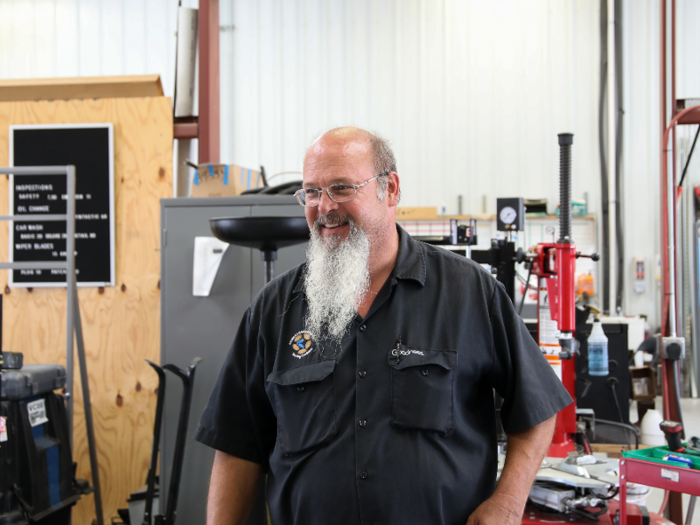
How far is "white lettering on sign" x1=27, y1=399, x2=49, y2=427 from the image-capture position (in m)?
2.56

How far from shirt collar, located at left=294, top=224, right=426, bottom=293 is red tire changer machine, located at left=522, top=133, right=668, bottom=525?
3.06 feet

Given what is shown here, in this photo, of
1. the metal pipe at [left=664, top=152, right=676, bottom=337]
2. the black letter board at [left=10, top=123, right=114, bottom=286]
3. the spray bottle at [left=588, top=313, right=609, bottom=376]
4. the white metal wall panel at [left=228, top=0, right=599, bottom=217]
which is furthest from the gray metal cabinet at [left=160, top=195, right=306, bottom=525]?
the white metal wall panel at [left=228, top=0, right=599, bottom=217]

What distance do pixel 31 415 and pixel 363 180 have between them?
202 centimetres

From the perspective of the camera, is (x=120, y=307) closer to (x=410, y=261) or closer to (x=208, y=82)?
(x=208, y=82)

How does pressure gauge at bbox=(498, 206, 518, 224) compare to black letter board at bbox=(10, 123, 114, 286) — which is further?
black letter board at bbox=(10, 123, 114, 286)

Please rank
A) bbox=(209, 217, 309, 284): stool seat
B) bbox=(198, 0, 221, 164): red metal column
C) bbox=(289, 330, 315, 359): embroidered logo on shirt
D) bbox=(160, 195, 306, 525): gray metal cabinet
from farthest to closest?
bbox=(198, 0, 221, 164): red metal column, bbox=(160, 195, 306, 525): gray metal cabinet, bbox=(209, 217, 309, 284): stool seat, bbox=(289, 330, 315, 359): embroidered logo on shirt

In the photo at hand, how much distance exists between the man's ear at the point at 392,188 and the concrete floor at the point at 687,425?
278 cm

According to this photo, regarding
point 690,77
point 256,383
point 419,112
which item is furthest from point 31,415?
point 690,77

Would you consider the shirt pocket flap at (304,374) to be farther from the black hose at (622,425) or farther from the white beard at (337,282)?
the black hose at (622,425)

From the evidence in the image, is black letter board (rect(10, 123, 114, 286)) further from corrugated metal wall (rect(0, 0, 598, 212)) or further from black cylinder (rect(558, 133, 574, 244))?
corrugated metal wall (rect(0, 0, 598, 212))

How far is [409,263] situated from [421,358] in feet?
0.81

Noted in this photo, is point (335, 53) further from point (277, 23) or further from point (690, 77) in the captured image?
point (690, 77)

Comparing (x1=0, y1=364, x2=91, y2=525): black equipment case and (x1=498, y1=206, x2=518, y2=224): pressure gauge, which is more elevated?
(x1=498, y1=206, x2=518, y2=224): pressure gauge

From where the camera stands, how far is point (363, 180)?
1394 mm
